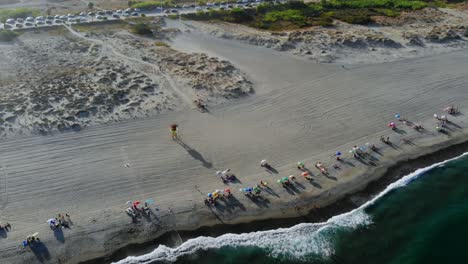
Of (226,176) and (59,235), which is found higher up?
(226,176)

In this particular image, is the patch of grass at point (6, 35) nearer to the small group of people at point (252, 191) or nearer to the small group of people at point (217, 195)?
the small group of people at point (217, 195)

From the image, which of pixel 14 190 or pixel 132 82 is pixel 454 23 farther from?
pixel 14 190

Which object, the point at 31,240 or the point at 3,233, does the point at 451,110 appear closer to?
the point at 31,240

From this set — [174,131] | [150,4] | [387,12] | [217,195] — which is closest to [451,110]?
[217,195]

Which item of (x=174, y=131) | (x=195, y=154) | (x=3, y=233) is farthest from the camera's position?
(x=174, y=131)

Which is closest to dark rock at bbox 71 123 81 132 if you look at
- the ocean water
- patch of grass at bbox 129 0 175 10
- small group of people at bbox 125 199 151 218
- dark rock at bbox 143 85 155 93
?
dark rock at bbox 143 85 155 93

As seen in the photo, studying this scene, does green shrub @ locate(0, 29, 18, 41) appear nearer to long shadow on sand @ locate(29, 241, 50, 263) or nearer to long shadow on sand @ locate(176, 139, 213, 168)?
long shadow on sand @ locate(176, 139, 213, 168)
